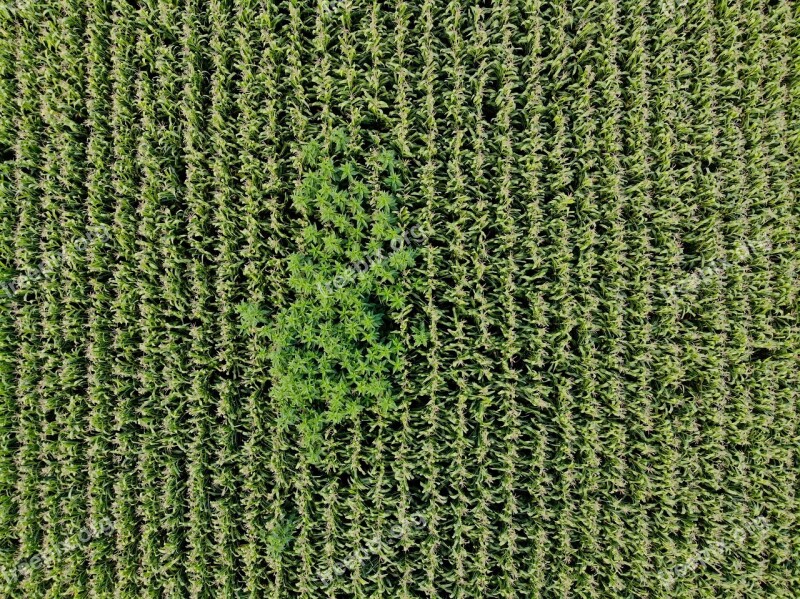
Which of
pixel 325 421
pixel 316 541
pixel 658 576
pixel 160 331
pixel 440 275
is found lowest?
pixel 658 576

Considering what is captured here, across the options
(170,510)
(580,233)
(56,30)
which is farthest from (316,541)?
(56,30)

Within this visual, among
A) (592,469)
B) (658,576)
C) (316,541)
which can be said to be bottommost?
(658,576)

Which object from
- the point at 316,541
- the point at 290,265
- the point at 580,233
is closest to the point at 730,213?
the point at 580,233

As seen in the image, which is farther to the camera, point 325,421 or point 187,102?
point 187,102

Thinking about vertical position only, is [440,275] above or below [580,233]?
below

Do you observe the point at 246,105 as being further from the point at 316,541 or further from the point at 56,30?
the point at 316,541

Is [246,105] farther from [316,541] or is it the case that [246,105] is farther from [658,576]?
[658,576]
